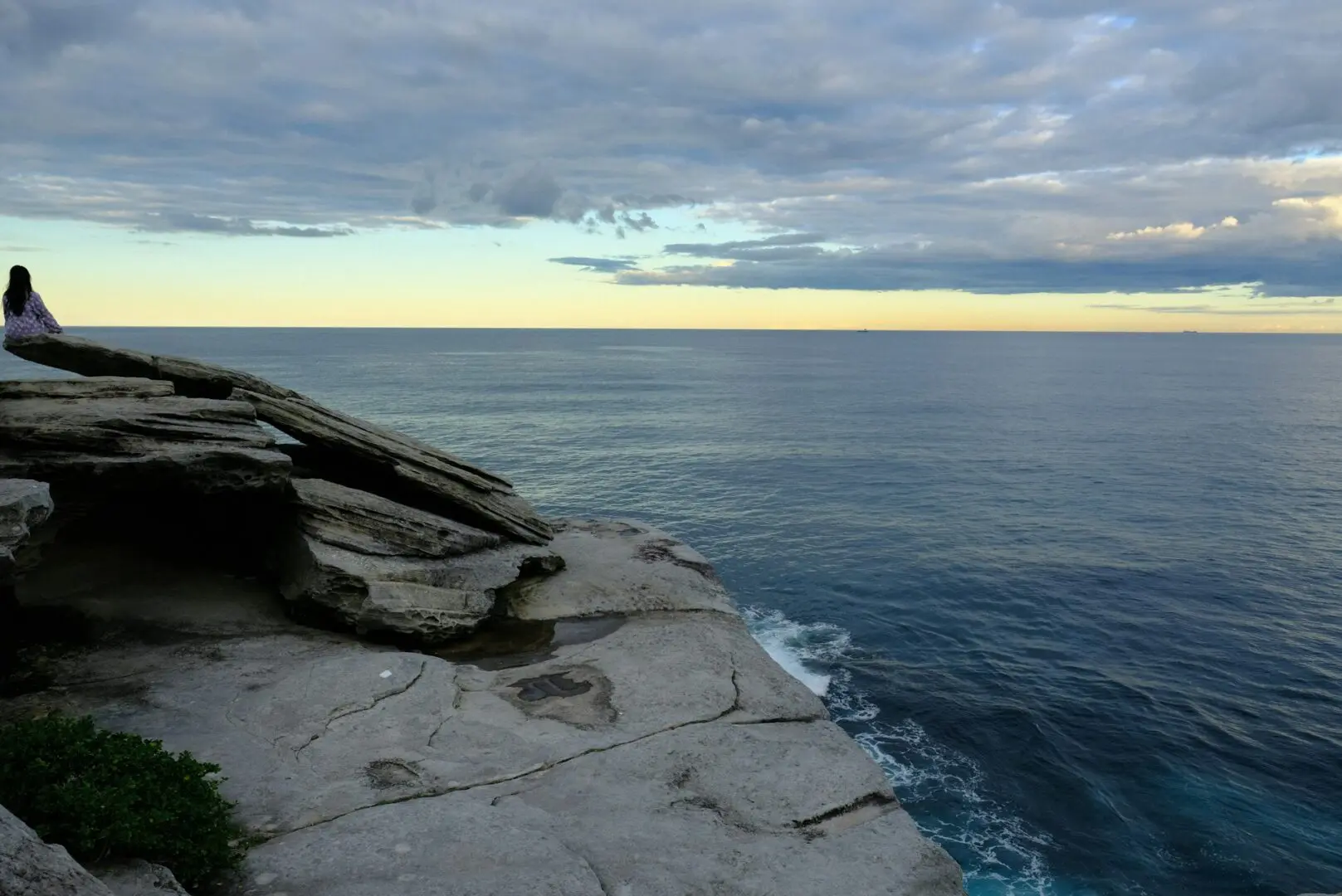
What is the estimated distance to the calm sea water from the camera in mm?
25906

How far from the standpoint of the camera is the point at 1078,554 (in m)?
50.7

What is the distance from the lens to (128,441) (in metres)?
20.3

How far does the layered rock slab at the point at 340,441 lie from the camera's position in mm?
24420

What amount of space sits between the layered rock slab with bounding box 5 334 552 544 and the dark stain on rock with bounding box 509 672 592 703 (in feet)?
25.0

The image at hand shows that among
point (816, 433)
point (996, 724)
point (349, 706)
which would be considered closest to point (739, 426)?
point (816, 433)

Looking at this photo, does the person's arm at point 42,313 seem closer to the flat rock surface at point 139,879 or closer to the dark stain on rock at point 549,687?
the dark stain on rock at point 549,687

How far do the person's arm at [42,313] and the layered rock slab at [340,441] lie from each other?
1.33 ft

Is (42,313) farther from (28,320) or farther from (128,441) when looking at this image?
(128,441)

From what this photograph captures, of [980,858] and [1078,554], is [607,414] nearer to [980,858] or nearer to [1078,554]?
[1078,554]

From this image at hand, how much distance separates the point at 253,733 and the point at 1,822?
27.8 ft

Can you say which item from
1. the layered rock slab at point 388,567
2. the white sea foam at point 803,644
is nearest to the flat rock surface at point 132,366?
the layered rock slab at point 388,567

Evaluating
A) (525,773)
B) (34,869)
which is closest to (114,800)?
(34,869)

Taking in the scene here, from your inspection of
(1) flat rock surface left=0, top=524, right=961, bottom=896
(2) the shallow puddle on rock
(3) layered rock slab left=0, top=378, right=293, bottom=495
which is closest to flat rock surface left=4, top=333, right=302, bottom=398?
(3) layered rock slab left=0, top=378, right=293, bottom=495

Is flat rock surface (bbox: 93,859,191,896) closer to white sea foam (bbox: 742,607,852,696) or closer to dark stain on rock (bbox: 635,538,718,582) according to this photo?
dark stain on rock (bbox: 635,538,718,582)
